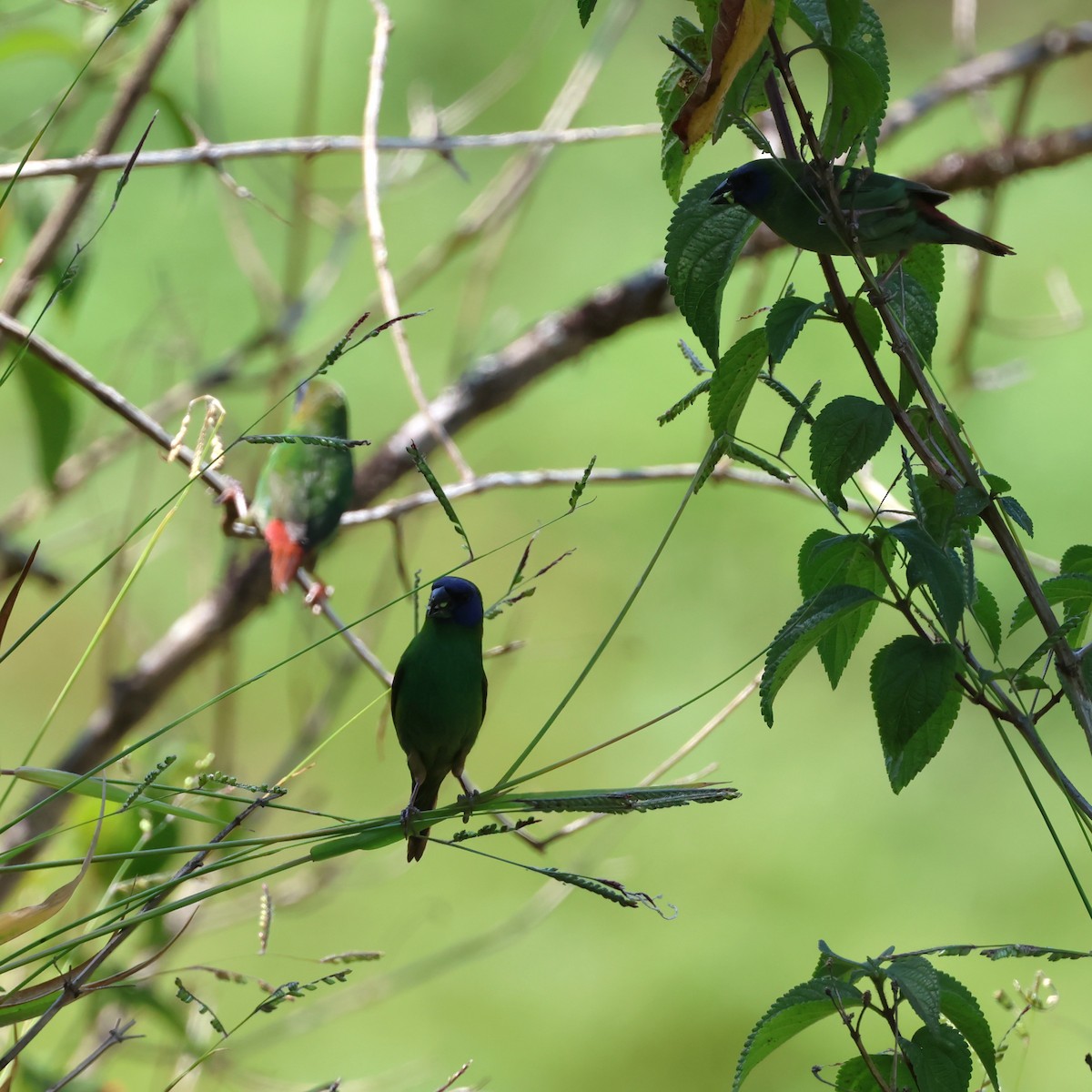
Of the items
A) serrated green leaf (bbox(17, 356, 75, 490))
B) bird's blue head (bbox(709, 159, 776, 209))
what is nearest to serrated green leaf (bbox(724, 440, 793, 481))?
bird's blue head (bbox(709, 159, 776, 209))

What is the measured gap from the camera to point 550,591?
2451 mm

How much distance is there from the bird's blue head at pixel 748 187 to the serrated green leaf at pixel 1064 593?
0.23 metres

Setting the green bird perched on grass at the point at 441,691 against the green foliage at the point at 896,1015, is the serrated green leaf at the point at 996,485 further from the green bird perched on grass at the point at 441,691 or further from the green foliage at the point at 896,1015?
the green bird perched on grass at the point at 441,691

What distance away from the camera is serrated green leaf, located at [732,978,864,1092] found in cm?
49

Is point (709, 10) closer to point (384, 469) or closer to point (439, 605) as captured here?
point (439, 605)

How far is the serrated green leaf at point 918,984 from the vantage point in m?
0.46

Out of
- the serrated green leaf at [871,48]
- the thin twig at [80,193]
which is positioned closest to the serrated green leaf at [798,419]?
the serrated green leaf at [871,48]

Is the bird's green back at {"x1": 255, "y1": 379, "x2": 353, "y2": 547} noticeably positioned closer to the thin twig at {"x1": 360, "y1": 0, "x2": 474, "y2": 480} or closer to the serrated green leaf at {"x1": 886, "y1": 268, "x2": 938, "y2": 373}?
the thin twig at {"x1": 360, "y1": 0, "x2": 474, "y2": 480}

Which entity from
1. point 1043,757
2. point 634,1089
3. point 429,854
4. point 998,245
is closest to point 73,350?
point 429,854

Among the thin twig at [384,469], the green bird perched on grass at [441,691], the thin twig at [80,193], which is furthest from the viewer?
the thin twig at [384,469]

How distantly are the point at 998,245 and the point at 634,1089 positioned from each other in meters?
1.56

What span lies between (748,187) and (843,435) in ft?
0.46

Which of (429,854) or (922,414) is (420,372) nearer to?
(429,854)

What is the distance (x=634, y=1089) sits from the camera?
72.2 inches
